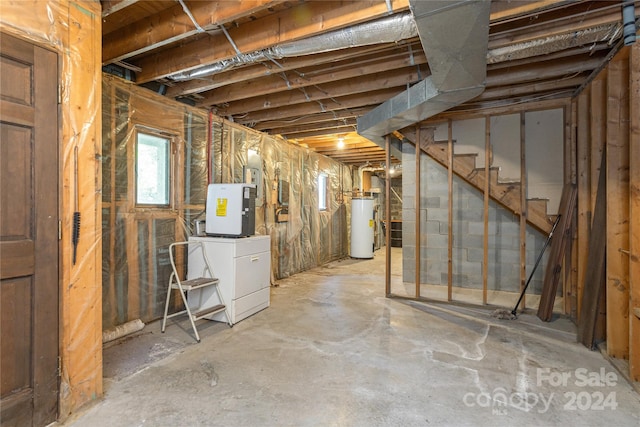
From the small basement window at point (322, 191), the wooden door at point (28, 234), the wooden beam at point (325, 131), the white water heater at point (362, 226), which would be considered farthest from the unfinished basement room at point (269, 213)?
the white water heater at point (362, 226)

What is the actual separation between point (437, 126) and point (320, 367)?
3.26m

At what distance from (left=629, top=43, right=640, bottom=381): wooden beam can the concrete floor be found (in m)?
0.25

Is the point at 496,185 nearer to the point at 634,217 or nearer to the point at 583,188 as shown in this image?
the point at 583,188

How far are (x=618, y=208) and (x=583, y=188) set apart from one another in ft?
2.78

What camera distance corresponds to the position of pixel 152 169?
305 centimetres

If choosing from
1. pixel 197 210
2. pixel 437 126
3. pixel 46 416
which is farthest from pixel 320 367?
pixel 437 126

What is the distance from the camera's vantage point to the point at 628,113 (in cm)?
218

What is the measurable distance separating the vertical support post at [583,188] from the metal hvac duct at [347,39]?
221cm

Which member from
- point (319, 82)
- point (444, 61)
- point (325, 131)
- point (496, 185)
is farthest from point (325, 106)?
point (496, 185)

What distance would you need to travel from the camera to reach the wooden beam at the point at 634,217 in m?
1.94

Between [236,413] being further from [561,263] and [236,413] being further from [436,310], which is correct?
[561,263]

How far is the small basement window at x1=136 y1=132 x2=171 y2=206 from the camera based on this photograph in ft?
9.55

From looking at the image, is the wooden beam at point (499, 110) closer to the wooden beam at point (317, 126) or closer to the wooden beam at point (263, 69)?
the wooden beam at point (317, 126)

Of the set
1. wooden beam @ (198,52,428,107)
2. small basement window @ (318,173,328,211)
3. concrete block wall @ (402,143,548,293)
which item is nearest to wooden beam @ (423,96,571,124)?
concrete block wall @ (402,143,548,293)
